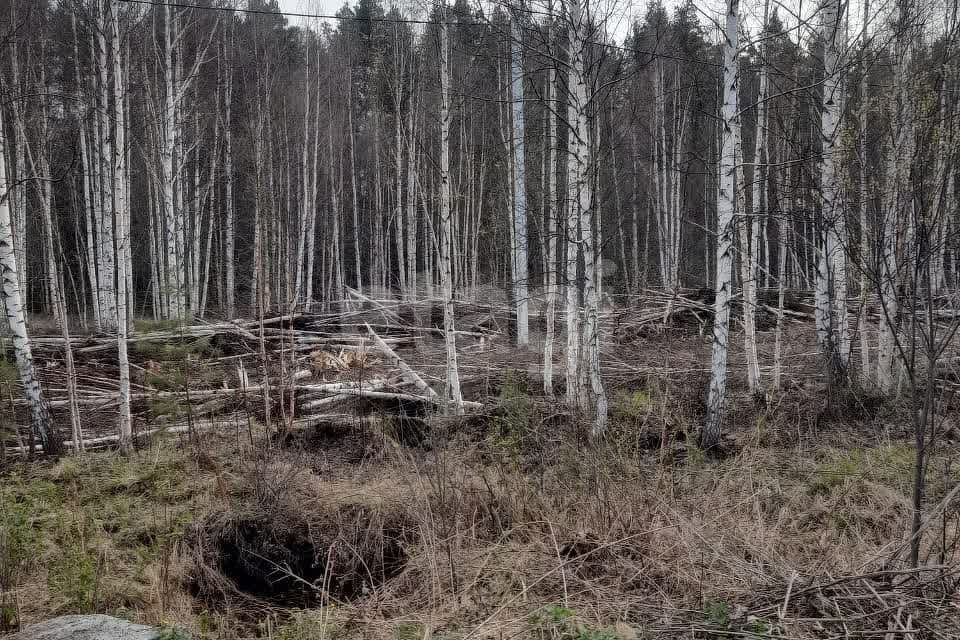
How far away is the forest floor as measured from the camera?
3137 millimetres

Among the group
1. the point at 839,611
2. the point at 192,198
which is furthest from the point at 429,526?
the point at 192,198

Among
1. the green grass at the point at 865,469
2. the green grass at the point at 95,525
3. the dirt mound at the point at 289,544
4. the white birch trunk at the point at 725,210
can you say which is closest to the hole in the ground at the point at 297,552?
the dirt mound at the point at 289,544

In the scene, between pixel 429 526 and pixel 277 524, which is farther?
pixel 277 524

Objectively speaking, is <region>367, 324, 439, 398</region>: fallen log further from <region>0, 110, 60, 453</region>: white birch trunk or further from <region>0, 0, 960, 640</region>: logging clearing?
<region>0, 110, 60, 453</region>: white birch trunk

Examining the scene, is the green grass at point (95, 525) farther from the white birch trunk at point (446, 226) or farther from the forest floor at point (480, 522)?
the white birch trunk at point (446, 226)

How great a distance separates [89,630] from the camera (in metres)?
3.06

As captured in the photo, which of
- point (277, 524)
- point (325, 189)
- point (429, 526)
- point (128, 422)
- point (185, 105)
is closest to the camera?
point (429, 526)

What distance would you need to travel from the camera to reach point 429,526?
171 inches

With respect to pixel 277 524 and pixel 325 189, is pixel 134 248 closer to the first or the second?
pixel 325 189

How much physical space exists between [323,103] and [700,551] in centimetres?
1938

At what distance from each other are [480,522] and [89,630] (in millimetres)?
2620

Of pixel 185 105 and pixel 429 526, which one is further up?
pixel 185 105

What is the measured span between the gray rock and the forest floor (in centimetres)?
54

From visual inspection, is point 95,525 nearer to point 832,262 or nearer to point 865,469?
point 865,469
